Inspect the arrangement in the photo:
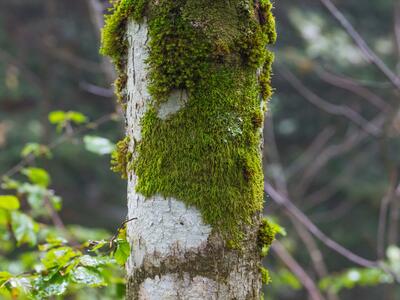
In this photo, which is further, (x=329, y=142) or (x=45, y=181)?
(x=329, y=142)

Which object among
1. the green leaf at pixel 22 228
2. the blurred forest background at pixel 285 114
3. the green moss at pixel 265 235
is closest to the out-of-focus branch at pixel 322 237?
the green leaf at pixel 22 228

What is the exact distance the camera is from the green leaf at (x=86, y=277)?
49.6 inches

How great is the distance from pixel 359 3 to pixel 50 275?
11229mm

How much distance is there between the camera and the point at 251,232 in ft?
3.87

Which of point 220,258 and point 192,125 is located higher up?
point 192,125

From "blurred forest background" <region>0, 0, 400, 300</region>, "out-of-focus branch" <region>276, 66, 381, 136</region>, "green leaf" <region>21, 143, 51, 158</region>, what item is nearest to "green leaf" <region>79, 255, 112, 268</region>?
"green leaf" <region>21, 143, 51, 158</region>

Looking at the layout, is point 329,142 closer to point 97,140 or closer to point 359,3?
point 359,3

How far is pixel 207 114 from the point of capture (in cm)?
115

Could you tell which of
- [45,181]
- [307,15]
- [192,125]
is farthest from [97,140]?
[307,15]

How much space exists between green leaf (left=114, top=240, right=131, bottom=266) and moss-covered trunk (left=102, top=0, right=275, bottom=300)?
25 millimetres

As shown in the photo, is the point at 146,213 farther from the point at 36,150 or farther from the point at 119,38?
the point at 36,150

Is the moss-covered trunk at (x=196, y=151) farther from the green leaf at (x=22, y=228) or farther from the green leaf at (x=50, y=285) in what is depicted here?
the green leaf at (x=22, y=228)

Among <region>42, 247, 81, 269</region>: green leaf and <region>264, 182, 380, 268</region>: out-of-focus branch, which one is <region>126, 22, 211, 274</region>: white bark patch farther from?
<region>264, 182, 380, 268</region>: out-of-focus branch

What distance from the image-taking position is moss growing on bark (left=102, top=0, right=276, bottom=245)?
1140mm
